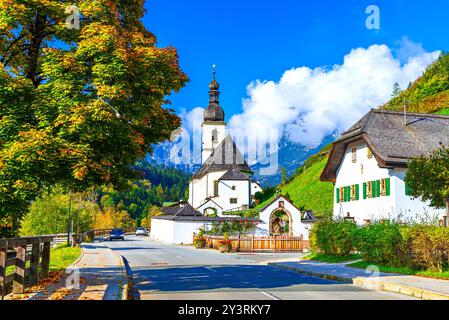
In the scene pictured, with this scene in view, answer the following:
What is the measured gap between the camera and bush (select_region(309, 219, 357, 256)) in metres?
26.8

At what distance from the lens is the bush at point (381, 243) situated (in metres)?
20.6

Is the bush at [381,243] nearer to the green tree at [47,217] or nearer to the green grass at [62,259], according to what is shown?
the green grass at [62,259]

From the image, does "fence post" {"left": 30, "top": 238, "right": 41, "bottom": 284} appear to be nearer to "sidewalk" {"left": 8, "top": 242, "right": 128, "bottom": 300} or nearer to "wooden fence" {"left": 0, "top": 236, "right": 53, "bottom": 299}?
"wooden fence" {"left": 0, "top": 236, "right": 53, "bottom": 299}

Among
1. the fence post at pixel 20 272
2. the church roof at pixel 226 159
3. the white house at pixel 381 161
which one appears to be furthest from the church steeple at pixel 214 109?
the fence post at pixel 20 272

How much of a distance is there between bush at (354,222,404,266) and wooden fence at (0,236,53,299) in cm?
1305

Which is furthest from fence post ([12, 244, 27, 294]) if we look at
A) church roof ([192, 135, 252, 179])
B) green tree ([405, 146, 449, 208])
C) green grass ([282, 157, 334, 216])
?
church roof ([192, 135, 252, 179])

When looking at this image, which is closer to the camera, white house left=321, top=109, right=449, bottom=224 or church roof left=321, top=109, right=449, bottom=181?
white house left=321, top=109, right=449, bottom=224

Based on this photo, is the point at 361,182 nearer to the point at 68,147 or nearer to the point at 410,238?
the point at 410,238

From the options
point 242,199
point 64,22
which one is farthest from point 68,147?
point 242,199

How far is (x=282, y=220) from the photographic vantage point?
50562 mm

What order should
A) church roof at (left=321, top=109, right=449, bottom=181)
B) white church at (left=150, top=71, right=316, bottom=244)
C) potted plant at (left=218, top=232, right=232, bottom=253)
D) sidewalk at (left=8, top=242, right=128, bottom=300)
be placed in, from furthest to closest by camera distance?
white church at (left=150, top=71, right=316, bottom=244) → potted plant at (left=218, top=232, right=232, bottom=253) → church roof at (left=321, top=109, right=449, bottom=181) → sidewalk at (left=8, top=242, right=128, bottom=300)

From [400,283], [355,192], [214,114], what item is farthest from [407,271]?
[214,114]

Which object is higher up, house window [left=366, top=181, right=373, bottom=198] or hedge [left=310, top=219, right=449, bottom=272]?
house window [left=366, top=181, right=373, bottom=198]

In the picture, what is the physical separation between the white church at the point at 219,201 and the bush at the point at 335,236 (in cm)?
352
